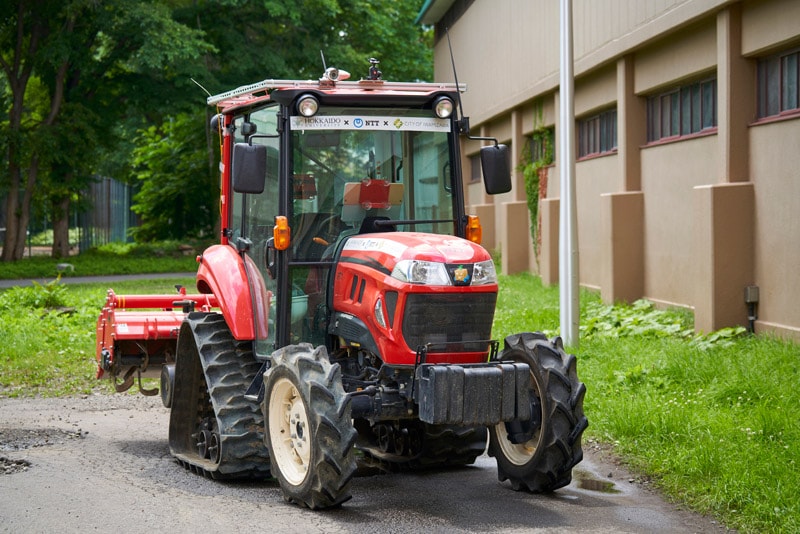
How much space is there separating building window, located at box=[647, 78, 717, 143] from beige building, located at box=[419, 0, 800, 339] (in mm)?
30

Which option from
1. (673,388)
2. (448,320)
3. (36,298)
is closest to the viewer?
(448,320)

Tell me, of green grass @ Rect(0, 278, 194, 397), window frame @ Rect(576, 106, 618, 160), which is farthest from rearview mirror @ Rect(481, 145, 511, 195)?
window frame @ Rect(576, 106, 618, 160)

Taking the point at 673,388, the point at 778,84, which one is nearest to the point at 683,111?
the point at 778,84

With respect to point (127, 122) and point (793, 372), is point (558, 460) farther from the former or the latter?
point (127, 122)

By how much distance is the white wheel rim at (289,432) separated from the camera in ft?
22.7

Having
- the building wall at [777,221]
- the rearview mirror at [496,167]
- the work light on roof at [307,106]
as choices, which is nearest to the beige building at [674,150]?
the building wall at [777,221]

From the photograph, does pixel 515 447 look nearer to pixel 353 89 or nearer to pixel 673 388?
pixel 353 89

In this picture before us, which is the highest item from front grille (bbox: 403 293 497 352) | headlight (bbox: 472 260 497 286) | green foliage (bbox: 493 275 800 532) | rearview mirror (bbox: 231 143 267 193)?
rearview mirror (bbox: 231 143 267 193)

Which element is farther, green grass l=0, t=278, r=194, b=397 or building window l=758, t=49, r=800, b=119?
green grass l=0, t=278, r=194, b=397

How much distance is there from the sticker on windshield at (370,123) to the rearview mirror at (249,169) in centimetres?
50

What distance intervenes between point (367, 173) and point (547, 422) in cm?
212

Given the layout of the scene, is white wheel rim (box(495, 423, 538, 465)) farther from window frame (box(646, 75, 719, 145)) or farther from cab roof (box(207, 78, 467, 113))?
window frame (box(646, 75, 719, 145))

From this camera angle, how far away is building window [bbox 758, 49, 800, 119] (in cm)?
1242

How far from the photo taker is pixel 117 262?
3180cm
